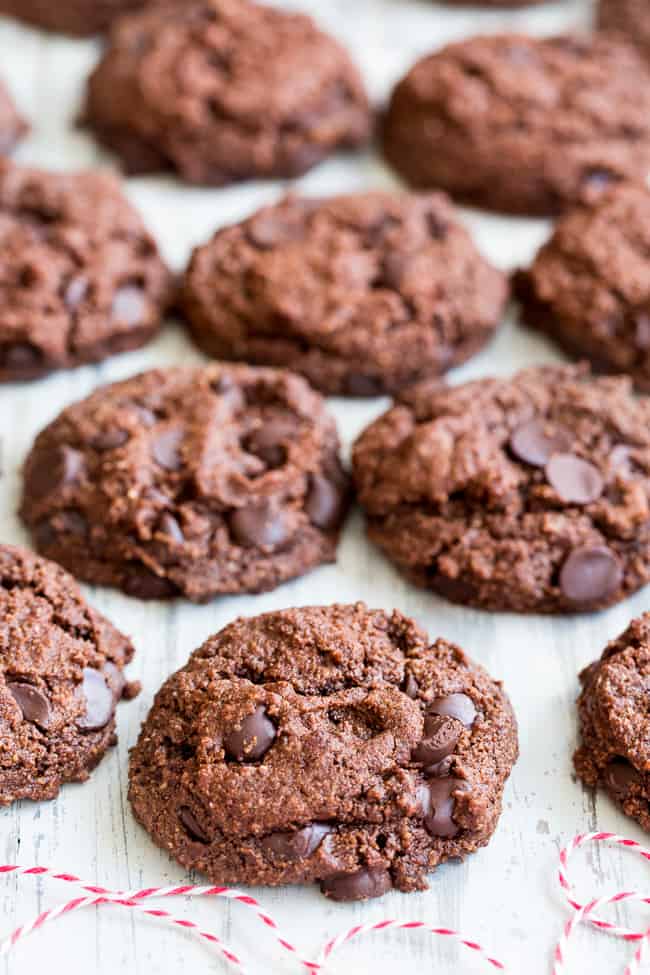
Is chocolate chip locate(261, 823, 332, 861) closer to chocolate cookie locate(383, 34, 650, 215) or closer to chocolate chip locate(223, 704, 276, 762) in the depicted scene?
chocolate chip locate(223, 704, 276, 762)

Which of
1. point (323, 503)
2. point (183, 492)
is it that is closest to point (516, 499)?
point (323, 503)

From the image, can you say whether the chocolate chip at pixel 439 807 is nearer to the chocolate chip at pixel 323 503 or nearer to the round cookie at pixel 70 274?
the chocolate chip at pixel 323 503

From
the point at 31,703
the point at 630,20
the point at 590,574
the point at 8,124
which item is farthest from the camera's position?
the point at 630,20

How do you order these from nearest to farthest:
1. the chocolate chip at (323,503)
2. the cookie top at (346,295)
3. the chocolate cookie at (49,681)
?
the chocolate cookie at (49,681) < the chocolate chip at (323,503) < the cookie top at (346,295)

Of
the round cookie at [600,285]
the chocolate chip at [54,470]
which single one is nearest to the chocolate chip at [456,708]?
the chocolate chip at [54,470]

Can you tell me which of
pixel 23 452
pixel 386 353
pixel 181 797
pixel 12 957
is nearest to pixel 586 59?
pixel 386 353

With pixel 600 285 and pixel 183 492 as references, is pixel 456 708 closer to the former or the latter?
pixel 183 492
